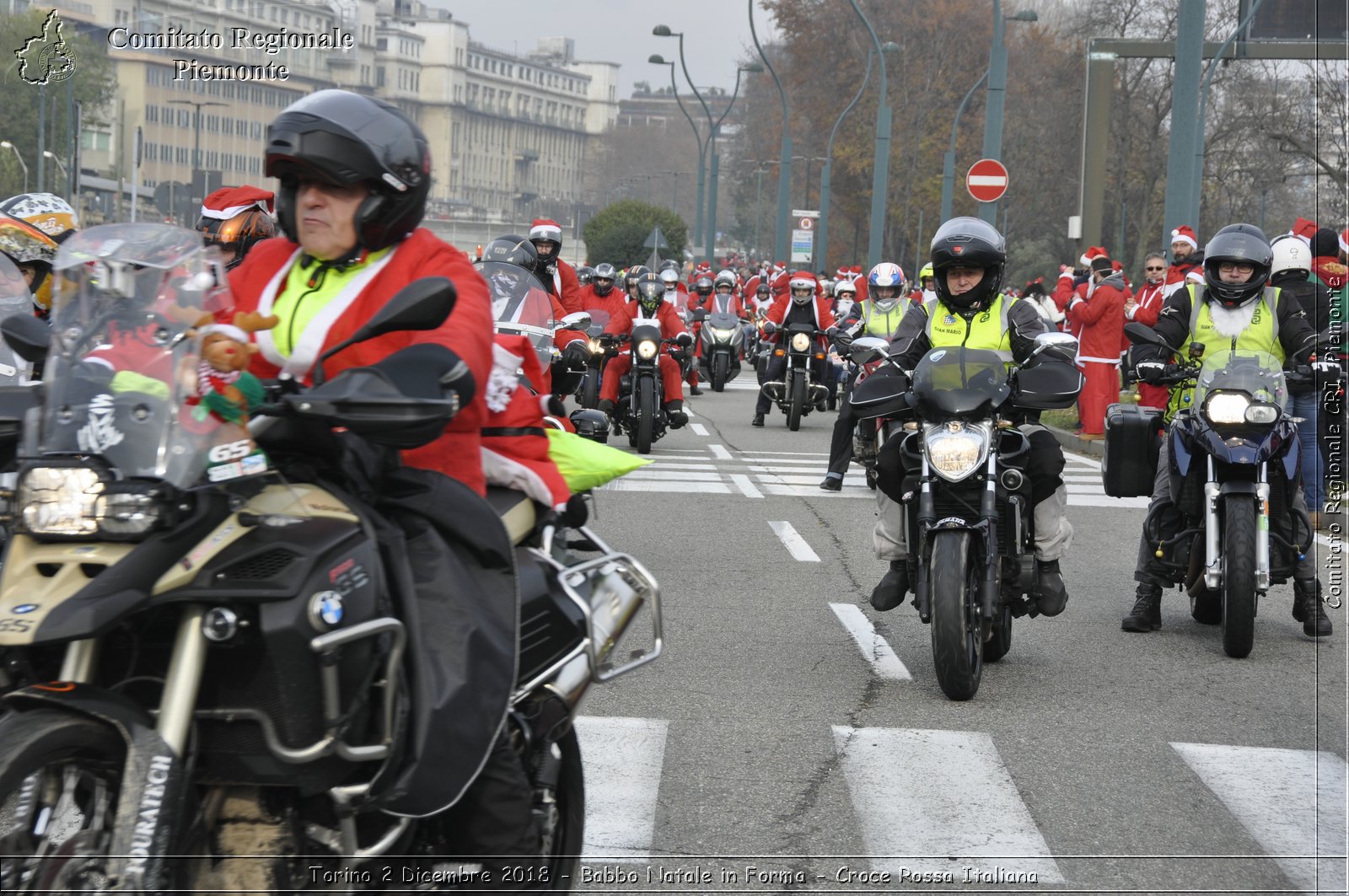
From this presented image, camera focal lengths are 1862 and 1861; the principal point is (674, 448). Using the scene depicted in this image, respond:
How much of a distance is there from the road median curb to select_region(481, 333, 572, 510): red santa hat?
15.3 m

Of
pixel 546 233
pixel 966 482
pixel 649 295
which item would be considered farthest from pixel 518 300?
pixel 649 295

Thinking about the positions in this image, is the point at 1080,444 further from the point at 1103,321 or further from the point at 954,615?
the point at 954,615

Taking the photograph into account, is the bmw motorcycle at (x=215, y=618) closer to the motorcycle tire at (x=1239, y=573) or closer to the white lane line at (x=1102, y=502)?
the motorcycle tire at (x=1239, y=573)

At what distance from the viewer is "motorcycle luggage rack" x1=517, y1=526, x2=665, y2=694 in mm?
3854

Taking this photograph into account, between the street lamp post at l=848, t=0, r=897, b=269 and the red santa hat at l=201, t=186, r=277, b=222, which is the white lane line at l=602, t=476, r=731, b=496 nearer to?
the red santa hat at l=201, t=186, r=277, b=222

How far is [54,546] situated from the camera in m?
2.94

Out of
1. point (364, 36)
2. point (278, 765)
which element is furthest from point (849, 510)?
point (364, 36)

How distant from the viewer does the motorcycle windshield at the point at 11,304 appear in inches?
216

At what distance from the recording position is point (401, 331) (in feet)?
11.5

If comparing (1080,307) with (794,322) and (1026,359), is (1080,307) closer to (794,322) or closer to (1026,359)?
(794,322)

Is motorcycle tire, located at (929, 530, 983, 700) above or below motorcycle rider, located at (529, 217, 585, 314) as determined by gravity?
below

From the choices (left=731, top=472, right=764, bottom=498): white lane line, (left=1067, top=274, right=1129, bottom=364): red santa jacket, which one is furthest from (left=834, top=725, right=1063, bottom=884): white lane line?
(left=1067, top=274, right=1129, bottom=364): red santa jacket

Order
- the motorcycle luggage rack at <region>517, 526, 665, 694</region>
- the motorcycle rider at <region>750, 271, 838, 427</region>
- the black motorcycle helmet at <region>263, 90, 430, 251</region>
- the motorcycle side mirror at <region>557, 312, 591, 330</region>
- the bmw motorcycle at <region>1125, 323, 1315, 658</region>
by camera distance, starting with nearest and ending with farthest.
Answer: the black motorcycle helmet at <region>263, 90, 430, 251</region>, the motorcycle luggage rack at <region>517, 526, 665, 694</region>, the bmw motorcycle at <region>1125, 323, 1315, 658</region>, the motorcycle side mirror at <region>557, 312, 591, 330</region>, the motorcycle rider at <region>750, 271, 838, 427</region>

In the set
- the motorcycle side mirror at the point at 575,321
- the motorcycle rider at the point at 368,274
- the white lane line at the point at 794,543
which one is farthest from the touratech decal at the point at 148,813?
the white lane line at the point at 794,543
